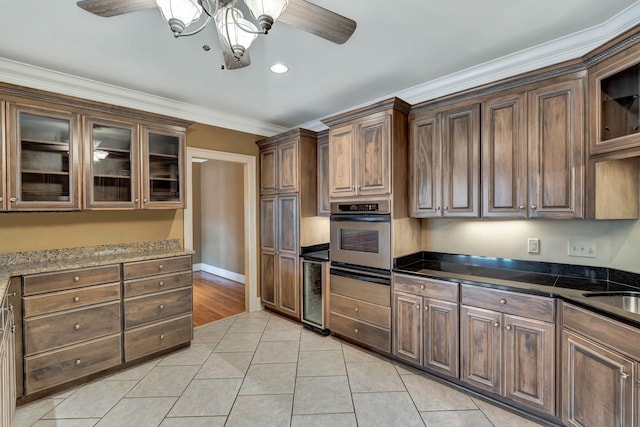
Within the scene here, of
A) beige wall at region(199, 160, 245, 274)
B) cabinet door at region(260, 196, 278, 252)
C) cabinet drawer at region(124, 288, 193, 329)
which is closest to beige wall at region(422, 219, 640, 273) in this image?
cabinet door at region(260, 196, 278, 252)

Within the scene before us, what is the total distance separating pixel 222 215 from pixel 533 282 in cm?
546

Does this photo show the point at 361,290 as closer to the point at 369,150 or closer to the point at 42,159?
the point at 369,150

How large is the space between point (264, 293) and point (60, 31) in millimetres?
3339

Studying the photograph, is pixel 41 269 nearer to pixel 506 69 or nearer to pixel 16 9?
pixel 16 9

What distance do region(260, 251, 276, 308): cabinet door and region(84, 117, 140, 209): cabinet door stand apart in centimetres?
174

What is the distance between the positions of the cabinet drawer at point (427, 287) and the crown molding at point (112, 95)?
9.20 feet

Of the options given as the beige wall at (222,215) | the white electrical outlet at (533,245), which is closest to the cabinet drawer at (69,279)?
the beige wall at (222,215)

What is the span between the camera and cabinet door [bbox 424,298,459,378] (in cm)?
234

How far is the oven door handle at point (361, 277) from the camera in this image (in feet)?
9.13

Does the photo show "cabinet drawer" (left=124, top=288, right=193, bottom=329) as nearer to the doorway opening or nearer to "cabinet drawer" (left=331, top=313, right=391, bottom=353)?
the doorway opening

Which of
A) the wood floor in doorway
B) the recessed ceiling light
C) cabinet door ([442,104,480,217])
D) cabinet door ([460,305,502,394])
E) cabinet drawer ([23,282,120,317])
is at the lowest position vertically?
the wood floor in doorway

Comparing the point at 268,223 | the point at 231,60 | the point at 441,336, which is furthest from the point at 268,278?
the point at 231,60

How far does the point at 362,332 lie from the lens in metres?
2.96

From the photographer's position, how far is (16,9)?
1.84 m
